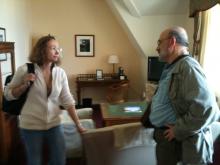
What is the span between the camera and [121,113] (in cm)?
310

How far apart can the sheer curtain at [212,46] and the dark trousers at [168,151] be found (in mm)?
2041

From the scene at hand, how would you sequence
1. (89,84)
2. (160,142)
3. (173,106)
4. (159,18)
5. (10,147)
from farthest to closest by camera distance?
(89,84), (159,18), (10,147), (160,142), (173,106)

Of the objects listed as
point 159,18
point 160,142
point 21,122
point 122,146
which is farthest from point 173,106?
point 159,18

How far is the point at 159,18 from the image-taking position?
5027 millimetres

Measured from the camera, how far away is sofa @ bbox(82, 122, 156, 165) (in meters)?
2.14

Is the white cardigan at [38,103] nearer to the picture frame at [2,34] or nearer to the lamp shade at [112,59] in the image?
the picture frame at [2,34]

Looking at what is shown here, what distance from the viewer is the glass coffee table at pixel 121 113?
9.60ft

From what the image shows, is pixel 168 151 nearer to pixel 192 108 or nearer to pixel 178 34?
pixel 192 108

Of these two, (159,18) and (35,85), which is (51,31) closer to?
(159,18)

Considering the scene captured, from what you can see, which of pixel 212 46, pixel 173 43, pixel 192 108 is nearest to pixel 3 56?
pixel 173 43

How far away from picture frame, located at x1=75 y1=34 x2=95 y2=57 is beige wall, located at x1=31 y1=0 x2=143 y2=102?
0.08 metres

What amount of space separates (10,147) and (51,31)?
3.50 m

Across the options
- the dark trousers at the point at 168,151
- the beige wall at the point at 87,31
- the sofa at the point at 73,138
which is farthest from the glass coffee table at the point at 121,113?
the beige wall at the point at 87,31

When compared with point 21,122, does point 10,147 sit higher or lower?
lower
